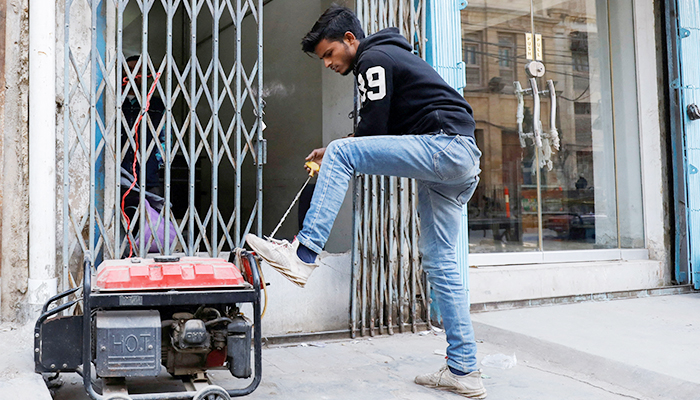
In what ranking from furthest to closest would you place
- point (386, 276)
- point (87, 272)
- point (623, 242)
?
point (623, 242) < point (386, 276) < point (87, 272)

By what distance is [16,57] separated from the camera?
11.2 ft

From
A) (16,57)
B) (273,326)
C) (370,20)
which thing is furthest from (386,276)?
(16,57)

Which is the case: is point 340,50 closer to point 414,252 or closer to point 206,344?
point 206,344

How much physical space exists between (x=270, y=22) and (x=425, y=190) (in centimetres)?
391

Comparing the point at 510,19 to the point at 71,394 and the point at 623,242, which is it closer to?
the point at 623,242

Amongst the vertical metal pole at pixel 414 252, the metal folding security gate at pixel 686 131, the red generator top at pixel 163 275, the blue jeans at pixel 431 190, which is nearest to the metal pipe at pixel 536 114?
the metal folding security gate at pixel 686 131

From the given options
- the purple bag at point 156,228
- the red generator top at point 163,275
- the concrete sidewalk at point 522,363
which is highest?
the purple bag at point 156,228

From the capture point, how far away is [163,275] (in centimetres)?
246

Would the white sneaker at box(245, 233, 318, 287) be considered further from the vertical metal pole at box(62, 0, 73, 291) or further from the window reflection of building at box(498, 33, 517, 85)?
the window reflection of building at box(498, 33, 517, 85)

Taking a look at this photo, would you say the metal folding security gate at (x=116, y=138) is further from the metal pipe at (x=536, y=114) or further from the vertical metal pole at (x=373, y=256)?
the metal pipe at (x=536, y=114)

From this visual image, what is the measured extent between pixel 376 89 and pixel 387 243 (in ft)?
5.40

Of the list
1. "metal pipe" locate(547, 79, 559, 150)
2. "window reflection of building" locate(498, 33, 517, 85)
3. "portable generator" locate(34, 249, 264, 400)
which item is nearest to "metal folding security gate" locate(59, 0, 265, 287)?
"portable generator" locate(34, 249, 264, 400)

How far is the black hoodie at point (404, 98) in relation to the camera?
2.83m

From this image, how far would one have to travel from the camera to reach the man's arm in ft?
9.25
